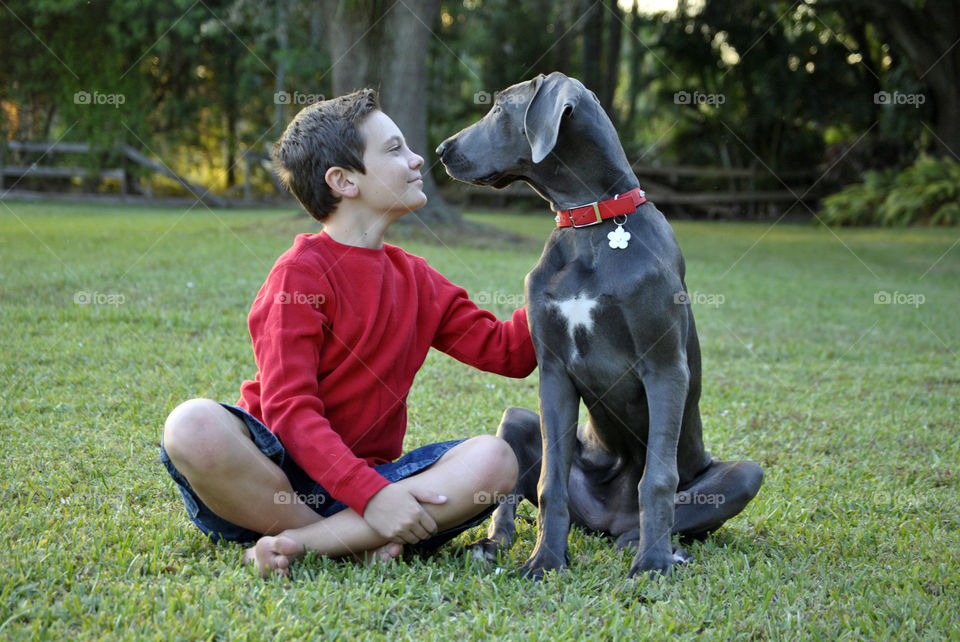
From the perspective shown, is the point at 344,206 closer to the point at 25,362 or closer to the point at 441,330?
the point at 441,330

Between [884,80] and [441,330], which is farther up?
[884,80]

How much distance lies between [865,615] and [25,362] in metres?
4.86

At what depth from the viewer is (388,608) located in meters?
2.51

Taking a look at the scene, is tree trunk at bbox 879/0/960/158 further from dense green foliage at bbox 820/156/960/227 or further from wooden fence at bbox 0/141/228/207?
wooden fence at bbox 0/141/228/207

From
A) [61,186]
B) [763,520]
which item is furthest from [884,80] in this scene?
[763,520]

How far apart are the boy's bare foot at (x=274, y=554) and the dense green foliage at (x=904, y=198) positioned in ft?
57.7

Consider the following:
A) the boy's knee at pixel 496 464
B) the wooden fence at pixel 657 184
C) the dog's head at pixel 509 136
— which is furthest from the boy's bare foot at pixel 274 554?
the wooden fence at pixel 657 184

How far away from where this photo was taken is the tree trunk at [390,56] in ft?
40.4

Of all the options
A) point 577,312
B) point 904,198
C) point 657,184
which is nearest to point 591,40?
point 657,184

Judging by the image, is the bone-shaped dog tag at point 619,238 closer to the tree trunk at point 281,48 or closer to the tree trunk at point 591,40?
the tree trunk at point 281,48

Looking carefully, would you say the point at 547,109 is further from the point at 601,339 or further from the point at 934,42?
the point at 934,42

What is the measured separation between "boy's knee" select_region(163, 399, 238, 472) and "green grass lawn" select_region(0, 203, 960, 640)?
354 mm

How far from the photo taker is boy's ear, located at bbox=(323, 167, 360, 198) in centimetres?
307

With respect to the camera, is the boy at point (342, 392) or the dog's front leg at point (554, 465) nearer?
the boy at point (342, 392)
